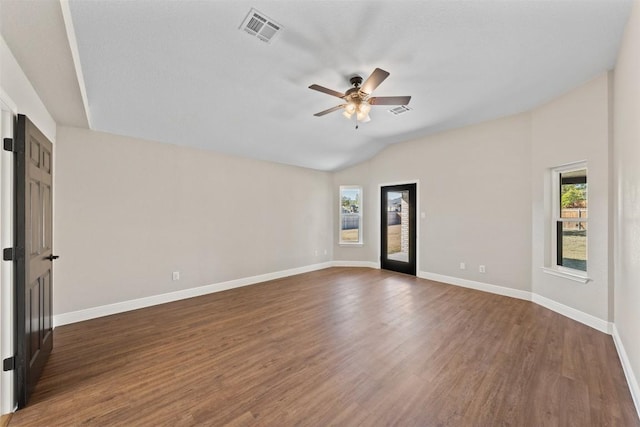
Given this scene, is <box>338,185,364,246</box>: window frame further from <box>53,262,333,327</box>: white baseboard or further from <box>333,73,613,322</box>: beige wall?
<box>53,262,333,327</box>: white baseboard

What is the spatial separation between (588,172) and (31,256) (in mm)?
5865

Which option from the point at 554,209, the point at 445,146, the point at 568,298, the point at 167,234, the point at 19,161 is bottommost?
the point at 568,298

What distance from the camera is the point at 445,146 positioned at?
5.16 m

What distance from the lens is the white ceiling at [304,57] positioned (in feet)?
6.65

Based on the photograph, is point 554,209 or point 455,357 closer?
point 455,357

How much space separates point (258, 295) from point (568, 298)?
4463 millimetres

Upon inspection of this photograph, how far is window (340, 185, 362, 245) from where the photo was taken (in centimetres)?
682

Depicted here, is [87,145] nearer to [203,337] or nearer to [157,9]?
[157,9]

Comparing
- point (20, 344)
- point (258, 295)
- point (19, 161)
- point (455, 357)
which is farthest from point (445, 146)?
point (20, 344)

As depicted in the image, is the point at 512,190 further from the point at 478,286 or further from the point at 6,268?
the point at 6,268

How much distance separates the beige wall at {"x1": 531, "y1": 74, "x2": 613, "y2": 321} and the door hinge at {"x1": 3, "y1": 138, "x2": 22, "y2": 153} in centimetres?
567

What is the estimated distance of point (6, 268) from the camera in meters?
1.83

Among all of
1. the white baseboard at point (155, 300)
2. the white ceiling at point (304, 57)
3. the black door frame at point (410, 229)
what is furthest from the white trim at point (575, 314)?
the white baseboard at point (155, 300)

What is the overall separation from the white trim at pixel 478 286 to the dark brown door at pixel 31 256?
5631mm
